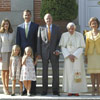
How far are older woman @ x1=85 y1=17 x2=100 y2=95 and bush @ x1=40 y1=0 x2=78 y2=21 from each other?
1785 millimetres

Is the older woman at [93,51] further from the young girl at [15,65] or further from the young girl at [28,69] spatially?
the young girl at [15,65]

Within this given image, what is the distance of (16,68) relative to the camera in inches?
271

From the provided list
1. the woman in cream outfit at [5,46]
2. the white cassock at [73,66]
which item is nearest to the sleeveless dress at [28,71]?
the woman in cream outfit at [5,46]

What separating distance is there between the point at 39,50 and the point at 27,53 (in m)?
0.29

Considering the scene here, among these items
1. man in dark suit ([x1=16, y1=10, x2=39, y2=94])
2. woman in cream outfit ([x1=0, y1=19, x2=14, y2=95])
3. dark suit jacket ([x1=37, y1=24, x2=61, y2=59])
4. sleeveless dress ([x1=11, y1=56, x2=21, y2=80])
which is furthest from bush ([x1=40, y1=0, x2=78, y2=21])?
sleeveless dress ([x1=11, y1=56, x2=21, y2=80])

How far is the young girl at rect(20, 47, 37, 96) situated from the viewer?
22.1 ft

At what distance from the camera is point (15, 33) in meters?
7.18

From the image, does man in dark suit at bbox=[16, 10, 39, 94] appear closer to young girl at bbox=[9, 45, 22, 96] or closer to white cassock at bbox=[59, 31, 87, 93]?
young girl at bbox=[9, 45, 22, 96]

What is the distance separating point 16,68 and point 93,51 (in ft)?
A: 5.66

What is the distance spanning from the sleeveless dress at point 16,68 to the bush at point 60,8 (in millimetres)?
2254

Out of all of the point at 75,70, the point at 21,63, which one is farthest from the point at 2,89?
the point at 75,70

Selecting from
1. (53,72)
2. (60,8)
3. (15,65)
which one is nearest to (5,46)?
(15,65)

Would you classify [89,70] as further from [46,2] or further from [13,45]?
[46,2]

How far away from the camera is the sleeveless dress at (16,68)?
6836mm
